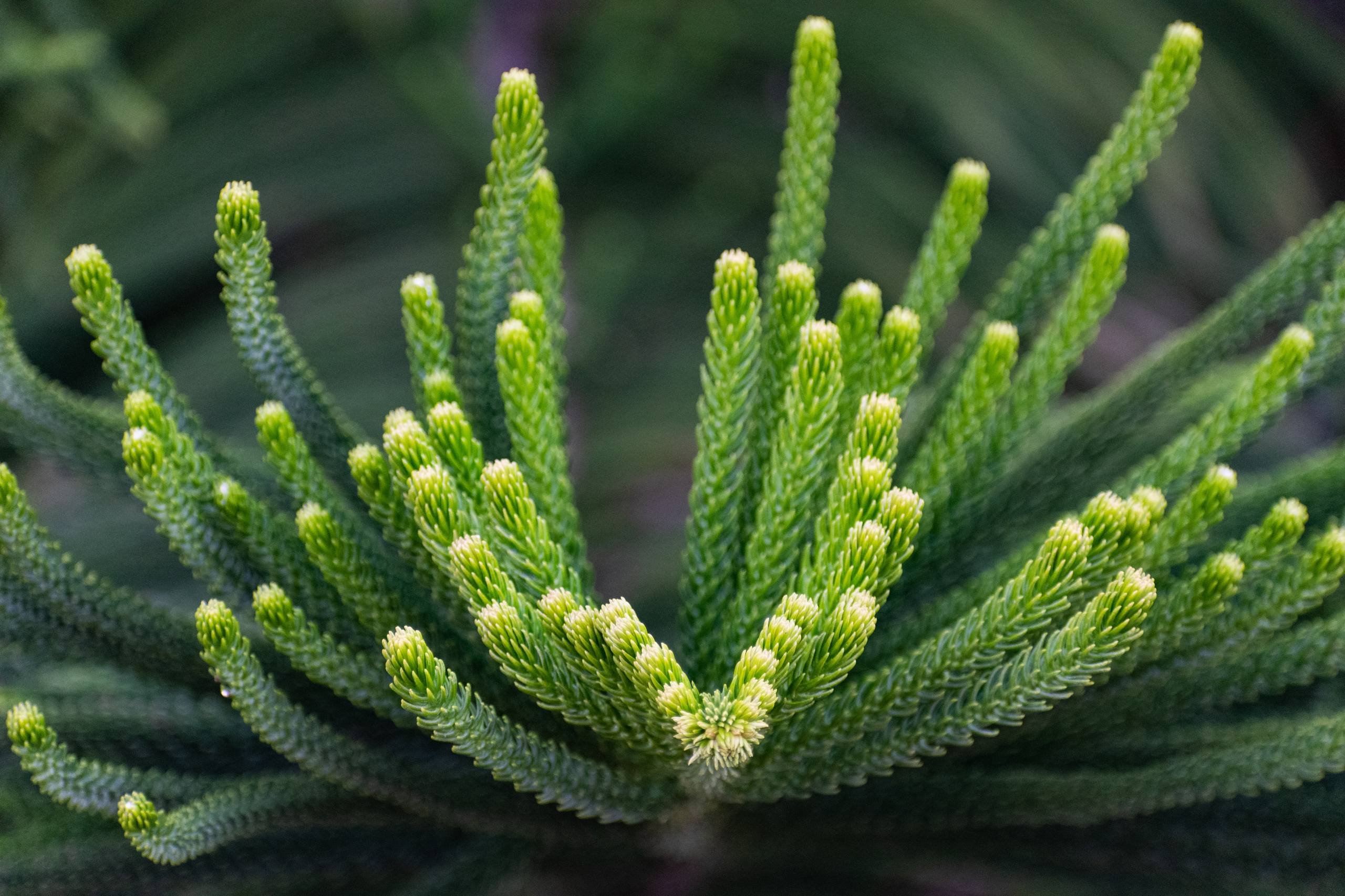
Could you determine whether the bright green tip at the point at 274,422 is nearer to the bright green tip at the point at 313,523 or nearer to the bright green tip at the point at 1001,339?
the bright green tip at the point at 313,523

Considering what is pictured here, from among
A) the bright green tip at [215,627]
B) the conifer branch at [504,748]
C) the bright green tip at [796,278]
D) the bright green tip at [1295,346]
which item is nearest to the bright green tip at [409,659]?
the conifer branch at [504,748]

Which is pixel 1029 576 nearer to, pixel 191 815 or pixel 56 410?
pixel 191 815

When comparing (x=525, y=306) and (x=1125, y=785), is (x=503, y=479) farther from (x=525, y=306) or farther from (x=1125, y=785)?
(x=1125, y=785)

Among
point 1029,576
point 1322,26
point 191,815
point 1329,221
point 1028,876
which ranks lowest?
point 191,815

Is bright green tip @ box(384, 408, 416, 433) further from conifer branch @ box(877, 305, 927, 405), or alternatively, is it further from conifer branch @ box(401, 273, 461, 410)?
conifer branch @ box(877, 305, 927, 405)

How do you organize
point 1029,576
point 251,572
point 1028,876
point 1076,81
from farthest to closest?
point 1076,81, point 1028,876, point 251,572, point 1029,576

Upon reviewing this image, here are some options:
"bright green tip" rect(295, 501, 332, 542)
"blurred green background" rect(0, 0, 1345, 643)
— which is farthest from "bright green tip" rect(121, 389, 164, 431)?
"blurred green background" rect(0, 0, 1345, 643)

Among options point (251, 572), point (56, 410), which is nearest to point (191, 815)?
point (251, 572)
